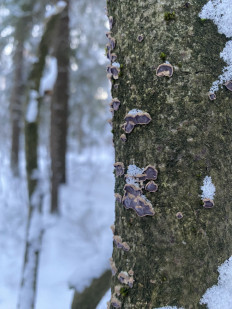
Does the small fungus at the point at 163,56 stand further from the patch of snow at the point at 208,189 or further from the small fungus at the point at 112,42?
the patch of snow at the point at 208,189

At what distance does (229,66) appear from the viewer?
3.68 feet

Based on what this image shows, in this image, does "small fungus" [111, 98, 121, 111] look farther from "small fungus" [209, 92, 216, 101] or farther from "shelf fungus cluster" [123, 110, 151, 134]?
"small fungus" [209, 92, 216, 101]

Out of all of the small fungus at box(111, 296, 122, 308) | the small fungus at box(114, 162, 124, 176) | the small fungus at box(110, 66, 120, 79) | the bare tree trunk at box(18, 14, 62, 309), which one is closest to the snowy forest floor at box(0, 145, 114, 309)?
the bare tree trunk at box(18, 14, 62, 309)

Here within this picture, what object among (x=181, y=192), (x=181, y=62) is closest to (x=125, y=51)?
(x=181, y=62)

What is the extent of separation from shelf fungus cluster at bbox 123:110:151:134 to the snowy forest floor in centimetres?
173

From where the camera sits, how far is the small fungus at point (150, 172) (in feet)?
3.63

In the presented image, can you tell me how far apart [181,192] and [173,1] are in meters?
0.74

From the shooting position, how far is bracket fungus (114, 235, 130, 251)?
3.88ft

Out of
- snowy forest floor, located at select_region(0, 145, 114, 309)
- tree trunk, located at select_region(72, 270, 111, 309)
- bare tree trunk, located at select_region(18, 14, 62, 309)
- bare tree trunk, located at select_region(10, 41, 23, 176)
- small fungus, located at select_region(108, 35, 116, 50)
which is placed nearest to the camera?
small fungus, located at select_region(108, 35, 116, 50)

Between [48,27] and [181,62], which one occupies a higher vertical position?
[48,27]

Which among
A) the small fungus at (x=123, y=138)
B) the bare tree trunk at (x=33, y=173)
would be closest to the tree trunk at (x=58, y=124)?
the bare tree trunk at (x=33, y=173)

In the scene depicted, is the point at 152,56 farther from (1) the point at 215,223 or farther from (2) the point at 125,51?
(1) the point at 215,223

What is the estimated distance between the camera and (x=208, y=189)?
1078 mm

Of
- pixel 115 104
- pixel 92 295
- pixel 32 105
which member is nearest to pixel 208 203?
pixel 115 104
